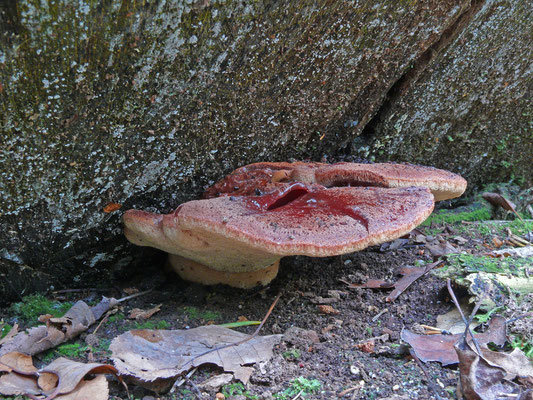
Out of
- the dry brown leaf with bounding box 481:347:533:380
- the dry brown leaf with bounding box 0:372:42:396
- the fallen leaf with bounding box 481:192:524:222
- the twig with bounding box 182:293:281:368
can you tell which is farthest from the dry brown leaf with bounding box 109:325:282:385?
the fallen leaf with bounding box 481:192:524:222

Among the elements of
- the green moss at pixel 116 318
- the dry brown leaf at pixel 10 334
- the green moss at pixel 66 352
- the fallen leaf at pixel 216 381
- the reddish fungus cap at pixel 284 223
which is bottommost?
the fallen leaf at pixel 216 381

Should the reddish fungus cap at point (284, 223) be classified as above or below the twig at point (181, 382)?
above

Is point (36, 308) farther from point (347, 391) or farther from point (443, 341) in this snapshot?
point (443, 341)

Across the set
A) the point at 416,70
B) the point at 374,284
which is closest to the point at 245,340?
the point at 374,284

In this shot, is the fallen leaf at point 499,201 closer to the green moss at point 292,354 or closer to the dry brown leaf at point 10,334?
the green moss at point 292,354

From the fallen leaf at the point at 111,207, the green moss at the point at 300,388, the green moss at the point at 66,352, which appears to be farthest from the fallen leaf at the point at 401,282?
the green moss at the point at 66,352

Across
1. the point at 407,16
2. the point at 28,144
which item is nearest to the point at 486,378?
the point at 407,16
